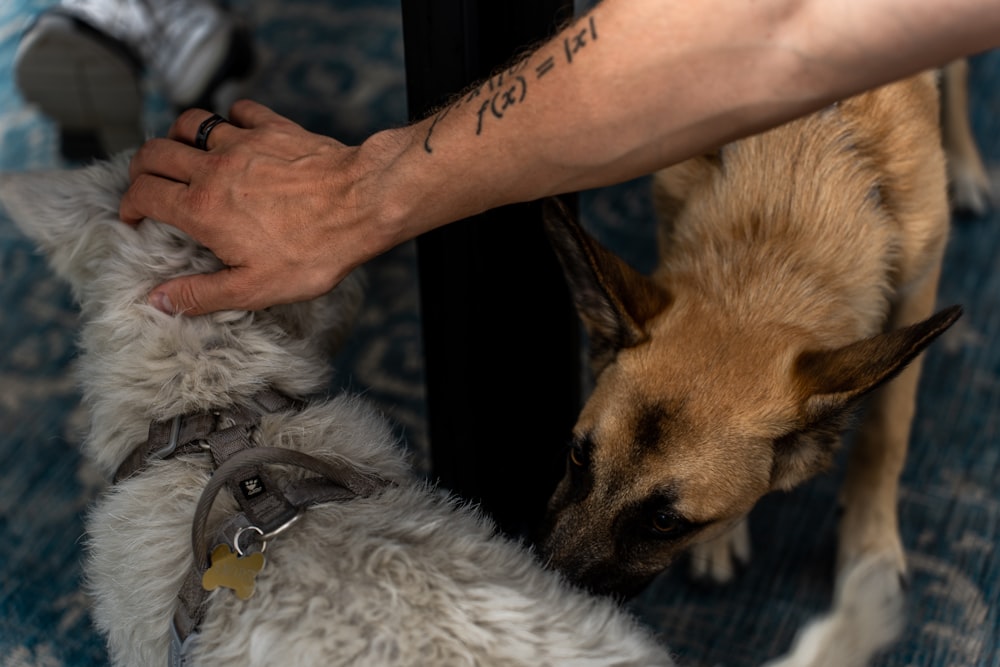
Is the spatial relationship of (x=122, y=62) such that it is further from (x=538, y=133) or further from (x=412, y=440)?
(x=538, y=133)

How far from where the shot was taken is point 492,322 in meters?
1.71

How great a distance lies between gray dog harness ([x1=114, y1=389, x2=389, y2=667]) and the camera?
107 cm

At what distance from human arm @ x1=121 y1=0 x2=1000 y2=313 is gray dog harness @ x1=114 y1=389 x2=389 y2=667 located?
0.17 meters

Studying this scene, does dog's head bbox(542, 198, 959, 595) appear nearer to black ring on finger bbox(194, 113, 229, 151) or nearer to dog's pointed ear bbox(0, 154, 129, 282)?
black ring on finger bbox(194, 113, 229, 151)

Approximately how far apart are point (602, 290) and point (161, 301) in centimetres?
61

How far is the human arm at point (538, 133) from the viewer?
3.41 feet

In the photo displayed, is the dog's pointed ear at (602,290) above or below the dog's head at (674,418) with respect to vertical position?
above

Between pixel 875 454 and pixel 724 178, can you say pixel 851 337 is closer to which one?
pixel 724 178

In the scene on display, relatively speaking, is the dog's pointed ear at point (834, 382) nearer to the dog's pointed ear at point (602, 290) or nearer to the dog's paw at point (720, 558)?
the dog's pointed ear at point (602, 290)

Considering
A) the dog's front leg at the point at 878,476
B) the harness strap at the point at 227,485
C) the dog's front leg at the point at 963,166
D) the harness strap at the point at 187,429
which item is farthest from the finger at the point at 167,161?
the dog's front leg at the point at 963,166

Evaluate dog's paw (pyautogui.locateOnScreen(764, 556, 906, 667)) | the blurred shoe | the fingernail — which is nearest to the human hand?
the fingernail

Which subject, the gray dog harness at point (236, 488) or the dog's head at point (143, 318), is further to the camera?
the dog's head at point (143, 318)

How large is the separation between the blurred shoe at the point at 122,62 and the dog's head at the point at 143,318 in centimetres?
86

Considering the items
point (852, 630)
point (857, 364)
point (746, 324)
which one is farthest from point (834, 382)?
point (852, 630)
